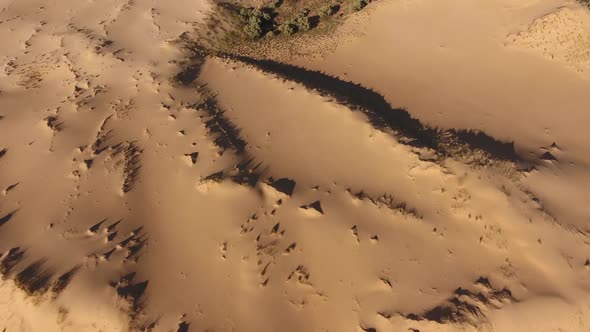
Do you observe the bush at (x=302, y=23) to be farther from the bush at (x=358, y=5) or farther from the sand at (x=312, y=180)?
the bush at (x=358, y=5)

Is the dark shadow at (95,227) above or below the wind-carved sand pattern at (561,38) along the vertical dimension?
below

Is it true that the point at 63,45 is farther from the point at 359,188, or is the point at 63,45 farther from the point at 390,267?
the point at 390,267

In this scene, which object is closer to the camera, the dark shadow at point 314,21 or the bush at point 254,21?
the bush at point 254,21

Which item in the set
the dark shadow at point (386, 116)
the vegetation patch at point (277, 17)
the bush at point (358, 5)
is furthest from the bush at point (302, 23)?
the dark shadow at point (386, 116)

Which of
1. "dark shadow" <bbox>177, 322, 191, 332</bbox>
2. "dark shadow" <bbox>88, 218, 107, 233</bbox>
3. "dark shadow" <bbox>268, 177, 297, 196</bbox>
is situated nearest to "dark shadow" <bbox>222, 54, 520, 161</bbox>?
"dark shadow" <bbox>268, 177, 297, 196</bbox>

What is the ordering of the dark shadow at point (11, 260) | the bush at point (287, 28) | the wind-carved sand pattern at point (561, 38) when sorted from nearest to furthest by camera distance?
the dark shadow at point (11, 260), the wind-carved sand pattern at point (561, 38), the bush at point (287, 28)

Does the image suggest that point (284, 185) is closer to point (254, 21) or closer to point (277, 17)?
point (254, 21)

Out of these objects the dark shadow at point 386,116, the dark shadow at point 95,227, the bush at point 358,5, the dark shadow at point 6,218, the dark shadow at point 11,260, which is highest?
the bush at point 358,5
